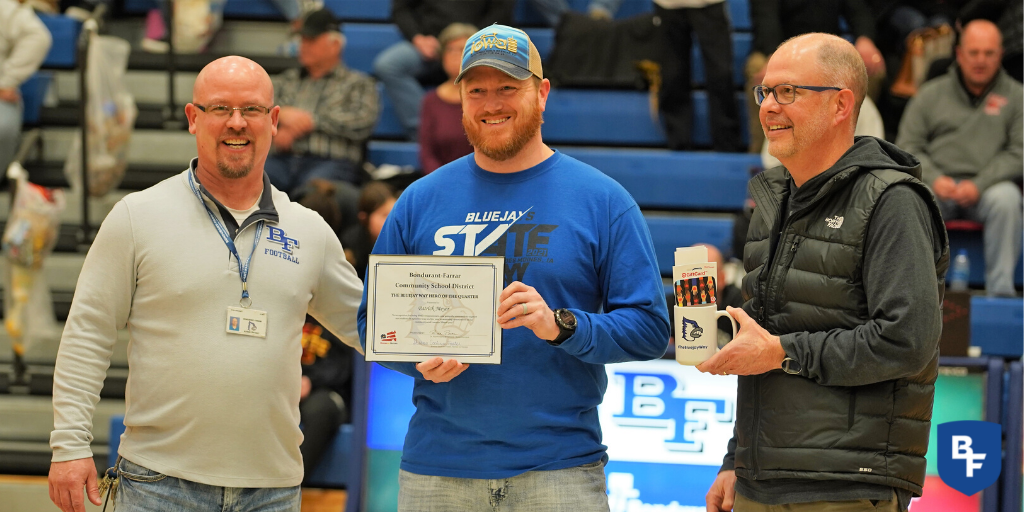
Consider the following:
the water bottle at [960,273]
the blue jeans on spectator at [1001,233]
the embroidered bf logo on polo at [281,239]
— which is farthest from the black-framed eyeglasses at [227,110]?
the blue jeans on spectator at [1001,233]

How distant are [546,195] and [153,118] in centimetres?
630

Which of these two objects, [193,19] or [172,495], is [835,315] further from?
[193,19]

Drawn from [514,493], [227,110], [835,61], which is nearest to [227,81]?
[227,110]

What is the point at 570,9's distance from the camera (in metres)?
8.39

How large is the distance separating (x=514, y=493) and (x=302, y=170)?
471 cm

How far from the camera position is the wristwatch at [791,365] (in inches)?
93.5

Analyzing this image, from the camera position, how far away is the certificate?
2.48 metres

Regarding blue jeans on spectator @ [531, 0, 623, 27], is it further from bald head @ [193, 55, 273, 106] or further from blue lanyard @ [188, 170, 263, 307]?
blue lanyard @ [188, 170, 263, 307]

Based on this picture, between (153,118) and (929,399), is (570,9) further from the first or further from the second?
(929,399)

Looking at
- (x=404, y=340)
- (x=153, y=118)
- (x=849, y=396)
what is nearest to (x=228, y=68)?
(x=404, y=340)

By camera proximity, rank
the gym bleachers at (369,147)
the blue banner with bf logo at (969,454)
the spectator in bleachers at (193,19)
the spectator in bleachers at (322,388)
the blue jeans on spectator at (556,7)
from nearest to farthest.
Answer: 1. the blue banner with bf logo at (969,454)
2. the spectator in bleachers at (322,388)
3. the gym bleachers at (369,147)
4. the blue jeans on spectator at (556,7)
5. the spectator in bleachers at (193,19)

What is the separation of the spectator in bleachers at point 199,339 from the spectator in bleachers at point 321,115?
3.76 m

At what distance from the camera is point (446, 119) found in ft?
23.1

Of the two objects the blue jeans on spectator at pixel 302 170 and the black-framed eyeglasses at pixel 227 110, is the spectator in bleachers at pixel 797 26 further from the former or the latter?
the black-framed eyeglasses at pixel 227 110
